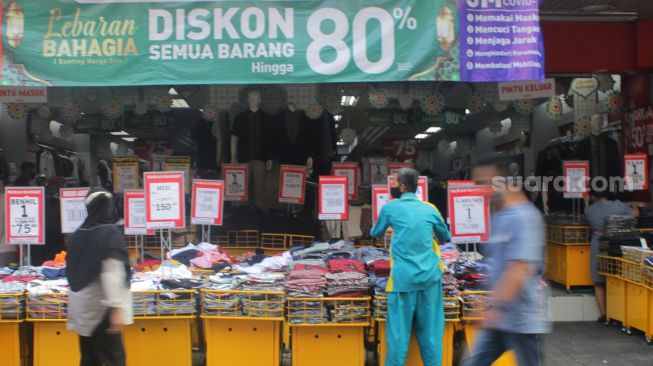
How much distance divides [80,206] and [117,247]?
2299mm

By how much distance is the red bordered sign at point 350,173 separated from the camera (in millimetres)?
8363

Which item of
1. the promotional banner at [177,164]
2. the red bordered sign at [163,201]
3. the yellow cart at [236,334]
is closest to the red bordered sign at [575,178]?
the yellow cart at [236,334]

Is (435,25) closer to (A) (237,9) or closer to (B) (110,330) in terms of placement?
(A) (237,9)

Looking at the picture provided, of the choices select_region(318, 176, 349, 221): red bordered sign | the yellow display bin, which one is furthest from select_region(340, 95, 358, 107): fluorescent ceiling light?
the yellow display bin

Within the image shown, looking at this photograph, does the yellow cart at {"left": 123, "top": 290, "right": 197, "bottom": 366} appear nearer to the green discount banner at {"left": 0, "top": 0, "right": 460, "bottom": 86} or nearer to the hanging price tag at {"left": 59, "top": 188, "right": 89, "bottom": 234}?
the hanging price tag at {"left": 59, "top": 188, "right": 89, "bottom": 234}

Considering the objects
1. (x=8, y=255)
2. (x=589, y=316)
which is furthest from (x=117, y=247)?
(x=589, y=316)

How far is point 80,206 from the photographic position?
20.3ft

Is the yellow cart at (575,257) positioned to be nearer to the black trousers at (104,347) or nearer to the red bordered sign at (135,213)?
the red bordered sign at (135,213)

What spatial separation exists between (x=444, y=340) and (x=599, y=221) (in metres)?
3.82

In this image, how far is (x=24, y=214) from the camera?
5.85 metres

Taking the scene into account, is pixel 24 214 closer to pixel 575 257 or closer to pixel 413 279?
pixel 413 279

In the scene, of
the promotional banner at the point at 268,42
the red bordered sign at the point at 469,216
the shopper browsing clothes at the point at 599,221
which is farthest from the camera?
the shopper browsing clothes at the point at 599,221

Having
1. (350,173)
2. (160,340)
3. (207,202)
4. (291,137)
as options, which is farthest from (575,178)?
(160,340)

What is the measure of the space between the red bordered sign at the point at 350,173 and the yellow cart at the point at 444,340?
3269 millimetres
